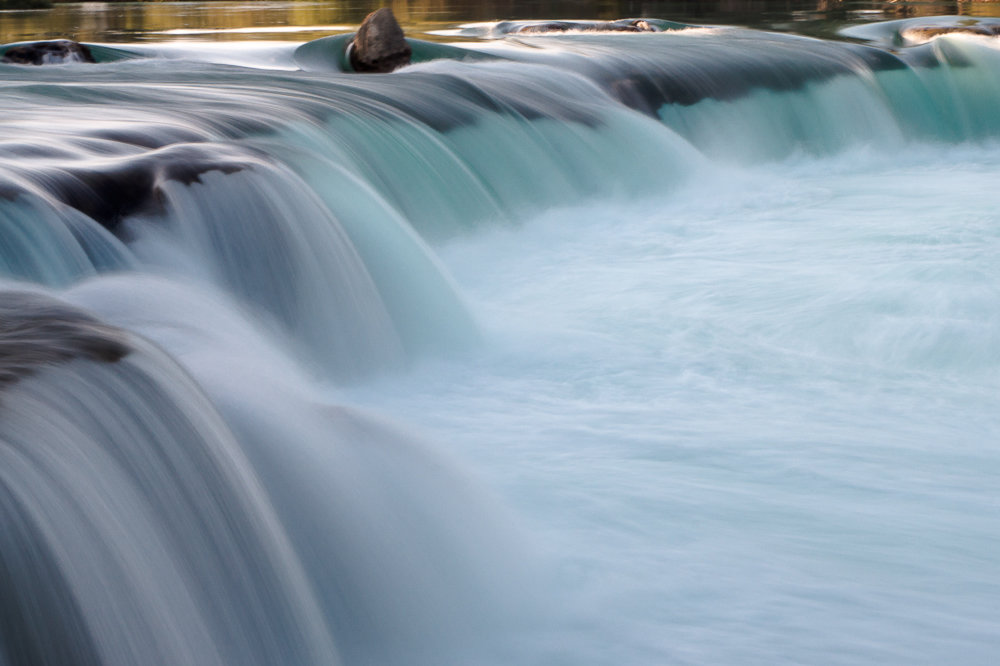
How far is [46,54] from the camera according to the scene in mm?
8352

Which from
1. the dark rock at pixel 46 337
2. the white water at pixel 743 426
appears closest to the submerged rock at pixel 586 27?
the white water at pixel 743 426

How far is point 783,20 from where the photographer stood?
14539 mm

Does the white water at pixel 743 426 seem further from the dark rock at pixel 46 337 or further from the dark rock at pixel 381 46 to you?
the dark rock at pixel 381 46

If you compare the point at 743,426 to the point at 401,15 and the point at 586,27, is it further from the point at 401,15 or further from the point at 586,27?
the point at 401,15

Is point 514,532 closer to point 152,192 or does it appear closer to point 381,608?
point 381,608

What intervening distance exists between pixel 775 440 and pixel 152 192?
7.26ft

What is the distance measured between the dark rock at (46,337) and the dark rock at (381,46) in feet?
23.7

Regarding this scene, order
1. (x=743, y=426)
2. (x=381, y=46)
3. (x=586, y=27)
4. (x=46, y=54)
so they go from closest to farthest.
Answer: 1. (x=743, y=426)
2. (x=46, y=54)
3. (x=381, y=46)
4. (x=586, y=27)

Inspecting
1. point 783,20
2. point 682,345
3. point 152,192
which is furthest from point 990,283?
point 783,20

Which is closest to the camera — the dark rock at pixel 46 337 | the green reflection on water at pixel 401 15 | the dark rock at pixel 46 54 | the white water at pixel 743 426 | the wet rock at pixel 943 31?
the dark rock at pixel 46 337

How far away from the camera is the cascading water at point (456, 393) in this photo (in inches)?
82.7

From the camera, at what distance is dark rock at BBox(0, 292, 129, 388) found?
2094mm

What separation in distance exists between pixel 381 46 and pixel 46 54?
2587 mm

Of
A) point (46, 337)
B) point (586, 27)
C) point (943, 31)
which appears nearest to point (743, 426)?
point (46, 337)
